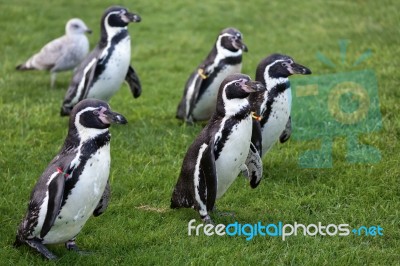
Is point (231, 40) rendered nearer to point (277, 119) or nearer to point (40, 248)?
point (277, 119)

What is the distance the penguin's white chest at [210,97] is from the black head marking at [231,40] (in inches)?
8.8

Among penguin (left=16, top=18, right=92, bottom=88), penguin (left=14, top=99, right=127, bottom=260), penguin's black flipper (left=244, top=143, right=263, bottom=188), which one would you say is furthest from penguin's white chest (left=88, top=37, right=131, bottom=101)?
penguin (left=14, top=99, right=127, bottom=260)

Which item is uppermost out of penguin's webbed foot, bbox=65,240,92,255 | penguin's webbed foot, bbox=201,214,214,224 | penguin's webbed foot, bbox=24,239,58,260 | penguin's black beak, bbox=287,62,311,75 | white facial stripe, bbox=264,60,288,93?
penguin's black beak, bbox=287,62,311,75

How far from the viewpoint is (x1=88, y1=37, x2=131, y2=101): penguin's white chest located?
837 centimetres

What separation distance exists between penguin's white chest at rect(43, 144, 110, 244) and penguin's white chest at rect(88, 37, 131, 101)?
129 inches

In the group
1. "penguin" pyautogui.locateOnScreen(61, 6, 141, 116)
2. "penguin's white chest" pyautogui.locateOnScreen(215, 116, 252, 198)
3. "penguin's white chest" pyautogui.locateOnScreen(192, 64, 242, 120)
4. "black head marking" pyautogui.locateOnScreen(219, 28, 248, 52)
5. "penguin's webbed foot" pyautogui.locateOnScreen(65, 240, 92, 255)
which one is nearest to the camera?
"penguin's webbed foot" pyautogui.locateOnScreen(65, 240, 92, 255)

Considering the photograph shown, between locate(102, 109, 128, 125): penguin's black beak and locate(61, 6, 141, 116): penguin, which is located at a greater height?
locate(102, 109, 128, 125): penguin's black beak

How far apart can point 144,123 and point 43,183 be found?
3.72m

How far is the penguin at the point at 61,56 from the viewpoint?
10.8m

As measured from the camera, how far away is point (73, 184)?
5047 mm

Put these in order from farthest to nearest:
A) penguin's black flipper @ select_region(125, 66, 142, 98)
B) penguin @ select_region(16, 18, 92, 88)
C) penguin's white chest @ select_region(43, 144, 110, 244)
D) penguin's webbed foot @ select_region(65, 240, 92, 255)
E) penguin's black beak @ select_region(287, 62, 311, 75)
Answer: penguin @ select_region(16, 18, 92, 88), penguin's black flipper @ select_region(125, 66, 142, 98), penguin's black beak @ select_region(287, 62, 311, 75), penguin's webbed foot @ select_region(65, 240, 92, 255), penguin's white chest @ select_region(43, 144, 110, 244)

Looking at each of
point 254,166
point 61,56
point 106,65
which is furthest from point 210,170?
point 61,56

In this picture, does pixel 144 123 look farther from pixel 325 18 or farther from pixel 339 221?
pixel 325 18

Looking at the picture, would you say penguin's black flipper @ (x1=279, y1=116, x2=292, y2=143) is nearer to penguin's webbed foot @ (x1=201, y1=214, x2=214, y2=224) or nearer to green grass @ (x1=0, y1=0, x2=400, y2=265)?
green grass @ (x1=0, y1=0, x2=400, y2=265)
